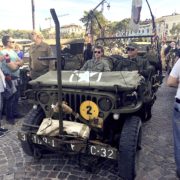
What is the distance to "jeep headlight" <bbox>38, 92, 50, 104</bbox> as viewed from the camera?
12.0 ft

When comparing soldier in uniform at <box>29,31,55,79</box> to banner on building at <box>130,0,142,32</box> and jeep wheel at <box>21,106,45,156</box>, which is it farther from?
banner on building at <box>130,0,142,32</box>

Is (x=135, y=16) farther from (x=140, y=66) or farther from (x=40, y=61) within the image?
(x=40, y=61)

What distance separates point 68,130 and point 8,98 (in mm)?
3091

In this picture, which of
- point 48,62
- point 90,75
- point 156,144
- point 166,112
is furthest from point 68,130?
point 166,112

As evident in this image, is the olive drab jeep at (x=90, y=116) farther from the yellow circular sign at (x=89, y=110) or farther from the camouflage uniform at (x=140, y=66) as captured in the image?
the camouflage uniform at (x=140, y=66)

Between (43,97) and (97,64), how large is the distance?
1.28m

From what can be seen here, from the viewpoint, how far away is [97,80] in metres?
3.51

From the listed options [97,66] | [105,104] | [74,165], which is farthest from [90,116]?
[97,66]

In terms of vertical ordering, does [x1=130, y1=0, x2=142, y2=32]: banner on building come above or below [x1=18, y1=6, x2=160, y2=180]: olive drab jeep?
above

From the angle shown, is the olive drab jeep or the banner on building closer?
the olive drab jeep

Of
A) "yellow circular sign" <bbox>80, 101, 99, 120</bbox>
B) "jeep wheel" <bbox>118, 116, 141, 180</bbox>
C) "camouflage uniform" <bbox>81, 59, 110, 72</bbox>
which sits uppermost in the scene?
"camouflage uniform" <bbox>81, 59, 110, 72</bbox>

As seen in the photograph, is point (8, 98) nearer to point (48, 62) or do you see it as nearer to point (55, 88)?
A: point (48, 62)

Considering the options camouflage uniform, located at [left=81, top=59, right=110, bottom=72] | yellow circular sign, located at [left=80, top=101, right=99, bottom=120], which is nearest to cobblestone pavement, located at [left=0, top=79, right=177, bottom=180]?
yellow circular sign, located at [left=80, top=101, right=99, bottom=120]

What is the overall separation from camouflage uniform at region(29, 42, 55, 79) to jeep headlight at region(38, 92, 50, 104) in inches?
88.0
